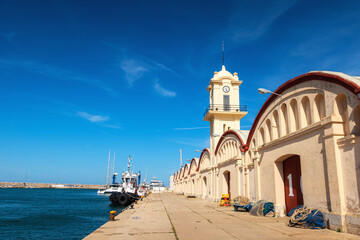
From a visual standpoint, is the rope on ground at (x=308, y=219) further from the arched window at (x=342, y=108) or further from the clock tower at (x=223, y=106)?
the clock tower at (x=223, y=106)

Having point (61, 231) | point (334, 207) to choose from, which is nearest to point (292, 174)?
point (334, 207)

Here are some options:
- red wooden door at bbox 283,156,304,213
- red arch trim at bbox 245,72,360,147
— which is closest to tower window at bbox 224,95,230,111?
red arch trim at bbox 245,72,360,147

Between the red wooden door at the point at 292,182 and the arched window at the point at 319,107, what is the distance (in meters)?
2.99

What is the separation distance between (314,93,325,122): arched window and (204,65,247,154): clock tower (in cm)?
1936

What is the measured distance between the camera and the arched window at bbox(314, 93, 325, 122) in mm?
11531

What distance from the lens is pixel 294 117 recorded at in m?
13.8

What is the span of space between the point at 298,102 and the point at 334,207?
16.5 feet

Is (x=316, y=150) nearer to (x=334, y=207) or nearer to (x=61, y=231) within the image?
(x=334, y=207)

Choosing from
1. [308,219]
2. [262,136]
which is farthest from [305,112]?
[262,136]

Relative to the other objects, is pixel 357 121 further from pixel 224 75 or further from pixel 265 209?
pixel 224 75

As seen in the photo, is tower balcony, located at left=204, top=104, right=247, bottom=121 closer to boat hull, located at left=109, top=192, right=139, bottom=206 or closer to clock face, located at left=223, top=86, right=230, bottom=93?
clock face, located at left=223, top=86, right=230, bottom=93

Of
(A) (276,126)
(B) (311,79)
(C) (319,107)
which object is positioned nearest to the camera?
(C) (319,107)

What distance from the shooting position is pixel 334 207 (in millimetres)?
10109

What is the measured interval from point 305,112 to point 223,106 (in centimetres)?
1912
